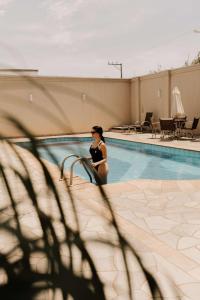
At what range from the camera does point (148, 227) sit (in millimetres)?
4098

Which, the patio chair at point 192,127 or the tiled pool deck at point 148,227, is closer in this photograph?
the tiled pool deck at point 148,227

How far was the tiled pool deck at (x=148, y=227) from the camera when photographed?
9.10 ft

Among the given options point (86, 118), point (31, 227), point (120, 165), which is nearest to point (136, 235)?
point (31, 227)

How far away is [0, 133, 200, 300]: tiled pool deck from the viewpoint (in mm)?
2773

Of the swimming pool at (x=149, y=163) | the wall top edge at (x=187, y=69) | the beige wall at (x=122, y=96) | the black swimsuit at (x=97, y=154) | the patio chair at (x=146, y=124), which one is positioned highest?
the wall top edge at (x=187, y=69)

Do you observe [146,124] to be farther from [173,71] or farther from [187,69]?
[187,69]

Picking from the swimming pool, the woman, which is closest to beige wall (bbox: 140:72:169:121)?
the swimming pool

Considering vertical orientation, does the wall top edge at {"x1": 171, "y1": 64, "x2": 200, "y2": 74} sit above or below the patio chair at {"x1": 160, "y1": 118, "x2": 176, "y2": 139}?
above

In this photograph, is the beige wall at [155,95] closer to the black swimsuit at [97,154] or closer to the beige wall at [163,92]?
the beige wall at [163,92]

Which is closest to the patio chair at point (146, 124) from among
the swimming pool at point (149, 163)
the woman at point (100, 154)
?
the swimming pool at point (149, 163)

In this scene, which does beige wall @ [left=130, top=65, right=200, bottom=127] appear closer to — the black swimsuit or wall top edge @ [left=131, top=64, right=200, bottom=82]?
wall top edge @ [left=131, top=64, right=200, bottom=82]

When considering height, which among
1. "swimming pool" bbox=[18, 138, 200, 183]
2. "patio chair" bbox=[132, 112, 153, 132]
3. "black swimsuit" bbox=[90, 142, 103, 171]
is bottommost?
"swimming pool" bbox=[18, 138, 200, 183]

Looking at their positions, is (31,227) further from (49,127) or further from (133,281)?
(49,127)

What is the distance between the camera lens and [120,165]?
1127cm
